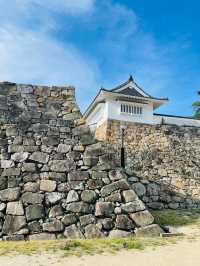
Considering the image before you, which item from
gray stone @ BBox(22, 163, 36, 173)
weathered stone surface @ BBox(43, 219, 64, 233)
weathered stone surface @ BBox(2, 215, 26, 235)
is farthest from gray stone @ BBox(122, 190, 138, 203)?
weathered stone surface @ BBox(2, 215, 26, 235)

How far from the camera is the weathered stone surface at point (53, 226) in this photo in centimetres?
682

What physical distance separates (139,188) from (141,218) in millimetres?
6719

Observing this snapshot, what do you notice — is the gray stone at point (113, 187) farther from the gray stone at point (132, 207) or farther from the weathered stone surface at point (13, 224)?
the weathered stone surface at point (13, 224)

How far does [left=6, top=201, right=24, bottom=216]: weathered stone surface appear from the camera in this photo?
271 inches

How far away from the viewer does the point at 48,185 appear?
23.8 feet

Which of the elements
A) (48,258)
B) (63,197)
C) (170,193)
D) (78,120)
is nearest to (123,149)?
(170,193)

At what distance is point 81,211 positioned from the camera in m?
7.07

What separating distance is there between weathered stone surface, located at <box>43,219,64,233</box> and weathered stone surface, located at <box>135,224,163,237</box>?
1364mm

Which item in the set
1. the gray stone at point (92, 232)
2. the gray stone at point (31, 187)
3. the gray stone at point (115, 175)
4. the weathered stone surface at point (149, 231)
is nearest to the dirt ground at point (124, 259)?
the weathered stone surface at point (149, 231)

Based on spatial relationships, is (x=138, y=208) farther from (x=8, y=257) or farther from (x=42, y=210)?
(x=8, y=257)

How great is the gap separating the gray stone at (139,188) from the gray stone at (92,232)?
6573 mm

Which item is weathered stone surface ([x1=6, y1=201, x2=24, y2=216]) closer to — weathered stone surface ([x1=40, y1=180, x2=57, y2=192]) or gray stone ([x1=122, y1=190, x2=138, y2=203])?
weathered stone surface ([x1=40, y1=180, x2=57, y2=192])

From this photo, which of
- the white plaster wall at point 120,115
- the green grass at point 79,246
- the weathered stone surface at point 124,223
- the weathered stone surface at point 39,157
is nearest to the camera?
the green grass at point 79,246

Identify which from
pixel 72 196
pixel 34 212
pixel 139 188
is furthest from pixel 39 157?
pixel 139 188
